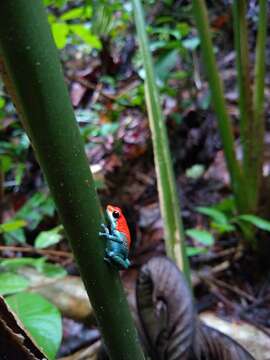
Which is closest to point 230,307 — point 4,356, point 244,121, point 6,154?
point 244,121

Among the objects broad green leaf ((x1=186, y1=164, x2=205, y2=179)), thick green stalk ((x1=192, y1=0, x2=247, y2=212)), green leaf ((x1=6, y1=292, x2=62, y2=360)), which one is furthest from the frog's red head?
broad green leaf ((x1=186, y1=164, x2=205, y2=179))

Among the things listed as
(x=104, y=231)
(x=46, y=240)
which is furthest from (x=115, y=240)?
(x=46, y=240)

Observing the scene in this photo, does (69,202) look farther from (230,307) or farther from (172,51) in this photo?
(172,51)

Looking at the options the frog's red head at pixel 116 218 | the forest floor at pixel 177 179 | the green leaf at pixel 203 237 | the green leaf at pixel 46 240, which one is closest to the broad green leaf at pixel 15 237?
the forest floor at pixel 177 179

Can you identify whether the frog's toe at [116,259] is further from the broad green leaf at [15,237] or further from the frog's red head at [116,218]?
the broad green leaf at [15,237]

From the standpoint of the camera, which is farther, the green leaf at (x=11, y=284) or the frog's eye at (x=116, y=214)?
the green leaf at (x=11, y=284)

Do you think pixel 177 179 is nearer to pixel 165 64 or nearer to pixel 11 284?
pixel 165 64

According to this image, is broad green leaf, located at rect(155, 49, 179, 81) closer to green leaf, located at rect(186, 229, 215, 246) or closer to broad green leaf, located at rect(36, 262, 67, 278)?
green leaf, located at rect(186, 229, 215, 246)
